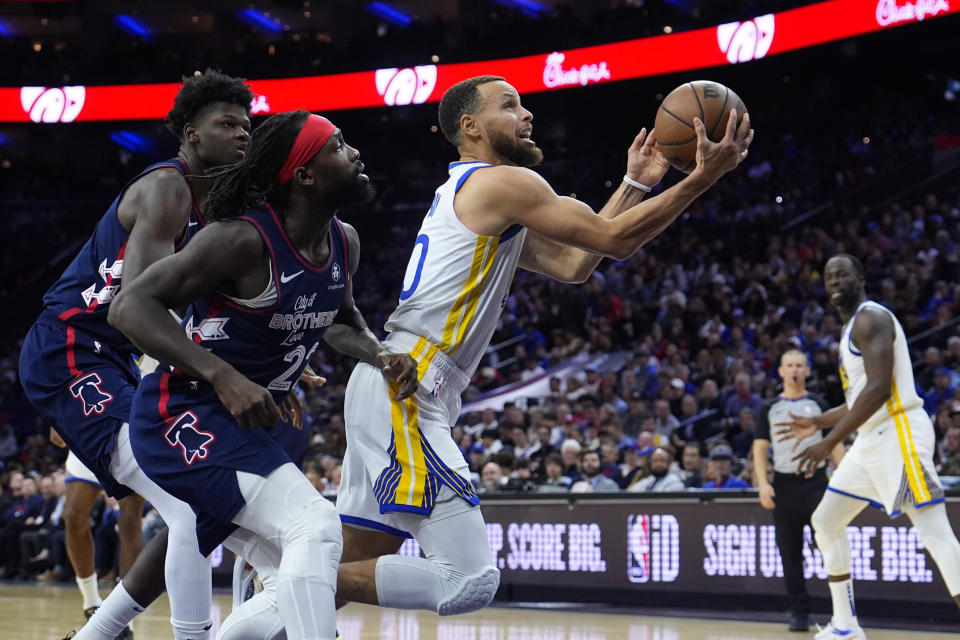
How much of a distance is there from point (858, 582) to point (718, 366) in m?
6.40

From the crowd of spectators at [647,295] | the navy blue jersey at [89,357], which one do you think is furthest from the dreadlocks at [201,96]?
the crowd of spectators at [647,295]

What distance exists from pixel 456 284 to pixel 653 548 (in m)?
5.40

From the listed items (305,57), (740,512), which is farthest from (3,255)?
(740,512)

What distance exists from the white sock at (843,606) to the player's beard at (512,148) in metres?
3.50

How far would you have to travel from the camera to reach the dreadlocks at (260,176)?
10.9 feet

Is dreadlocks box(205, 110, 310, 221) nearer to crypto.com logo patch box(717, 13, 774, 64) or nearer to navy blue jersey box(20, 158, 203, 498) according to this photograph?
navy blue jersey box(20, 158, 203, 498)

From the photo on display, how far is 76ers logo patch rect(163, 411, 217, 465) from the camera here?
10.5 feet

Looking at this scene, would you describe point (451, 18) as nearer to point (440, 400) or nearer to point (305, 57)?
point (305, 57)

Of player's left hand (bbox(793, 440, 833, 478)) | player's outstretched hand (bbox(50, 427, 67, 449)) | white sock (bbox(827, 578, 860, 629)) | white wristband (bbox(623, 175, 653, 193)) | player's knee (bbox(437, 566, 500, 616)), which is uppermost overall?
white wristband (bbox(623, 175, 653, 193))

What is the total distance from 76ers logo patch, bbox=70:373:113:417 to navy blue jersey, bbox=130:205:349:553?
0.77 m

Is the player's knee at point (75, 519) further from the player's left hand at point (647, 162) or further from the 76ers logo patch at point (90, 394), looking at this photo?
Result: the player's left hand at point (647, 162)

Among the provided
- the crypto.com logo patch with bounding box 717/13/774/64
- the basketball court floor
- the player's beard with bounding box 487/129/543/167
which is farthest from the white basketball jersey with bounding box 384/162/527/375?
the crypto.com logo patch with bounding box 717/13/774/64

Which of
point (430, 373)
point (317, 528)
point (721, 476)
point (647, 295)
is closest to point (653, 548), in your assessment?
point (721, 476)

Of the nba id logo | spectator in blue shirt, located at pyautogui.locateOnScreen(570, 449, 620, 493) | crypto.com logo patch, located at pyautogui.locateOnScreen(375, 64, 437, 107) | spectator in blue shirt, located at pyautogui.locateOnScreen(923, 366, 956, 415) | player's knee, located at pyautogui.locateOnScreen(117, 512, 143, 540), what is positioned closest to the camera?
player's knee, located at pyautogui.locateOnScreen(117, 512, 143, 540)
